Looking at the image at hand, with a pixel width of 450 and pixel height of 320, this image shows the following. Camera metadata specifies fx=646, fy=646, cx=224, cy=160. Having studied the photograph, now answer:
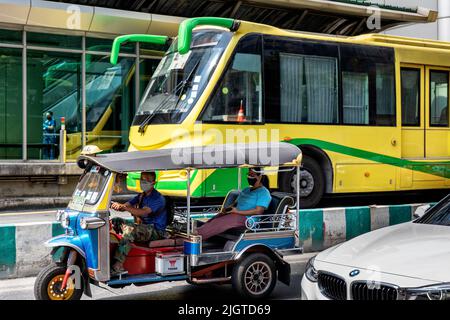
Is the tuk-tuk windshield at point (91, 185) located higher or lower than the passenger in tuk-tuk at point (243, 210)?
higher

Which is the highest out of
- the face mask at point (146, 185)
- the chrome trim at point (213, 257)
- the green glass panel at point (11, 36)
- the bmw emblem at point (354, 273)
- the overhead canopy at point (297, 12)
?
the overhead canopy at point (297, 12)

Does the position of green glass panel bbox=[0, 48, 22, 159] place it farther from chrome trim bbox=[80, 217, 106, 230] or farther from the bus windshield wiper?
chrome trim bbox=[80, 217, 106, 230]

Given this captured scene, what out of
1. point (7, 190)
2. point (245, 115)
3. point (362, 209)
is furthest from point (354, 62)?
point (7, 190)

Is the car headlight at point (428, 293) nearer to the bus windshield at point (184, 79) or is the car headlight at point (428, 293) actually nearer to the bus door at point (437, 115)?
the bus windshield at point (184, 79)

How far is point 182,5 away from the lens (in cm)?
1962

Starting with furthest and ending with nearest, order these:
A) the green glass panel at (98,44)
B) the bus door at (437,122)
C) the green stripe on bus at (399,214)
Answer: the green glass panel at (98,44) → the bus door at (437,122) → the green stripe on bus at (399,214)

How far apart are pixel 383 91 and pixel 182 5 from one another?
8014 millimetres

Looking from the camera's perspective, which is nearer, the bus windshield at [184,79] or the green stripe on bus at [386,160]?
the bus windshield at [184,79]

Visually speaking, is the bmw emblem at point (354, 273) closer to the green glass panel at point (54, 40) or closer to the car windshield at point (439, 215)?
the car windshield at point (439, 215)

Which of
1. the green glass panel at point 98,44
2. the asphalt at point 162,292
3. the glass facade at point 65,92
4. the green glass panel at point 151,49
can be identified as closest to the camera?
the asphalt at point 162,292

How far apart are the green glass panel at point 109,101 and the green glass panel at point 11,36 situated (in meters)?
2.11

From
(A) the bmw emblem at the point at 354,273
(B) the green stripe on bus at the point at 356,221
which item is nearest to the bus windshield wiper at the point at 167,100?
(B) the green stripe on bus at the point at 356,221

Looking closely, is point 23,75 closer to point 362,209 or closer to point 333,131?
point 333,131

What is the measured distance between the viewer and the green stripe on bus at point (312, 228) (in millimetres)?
10125
